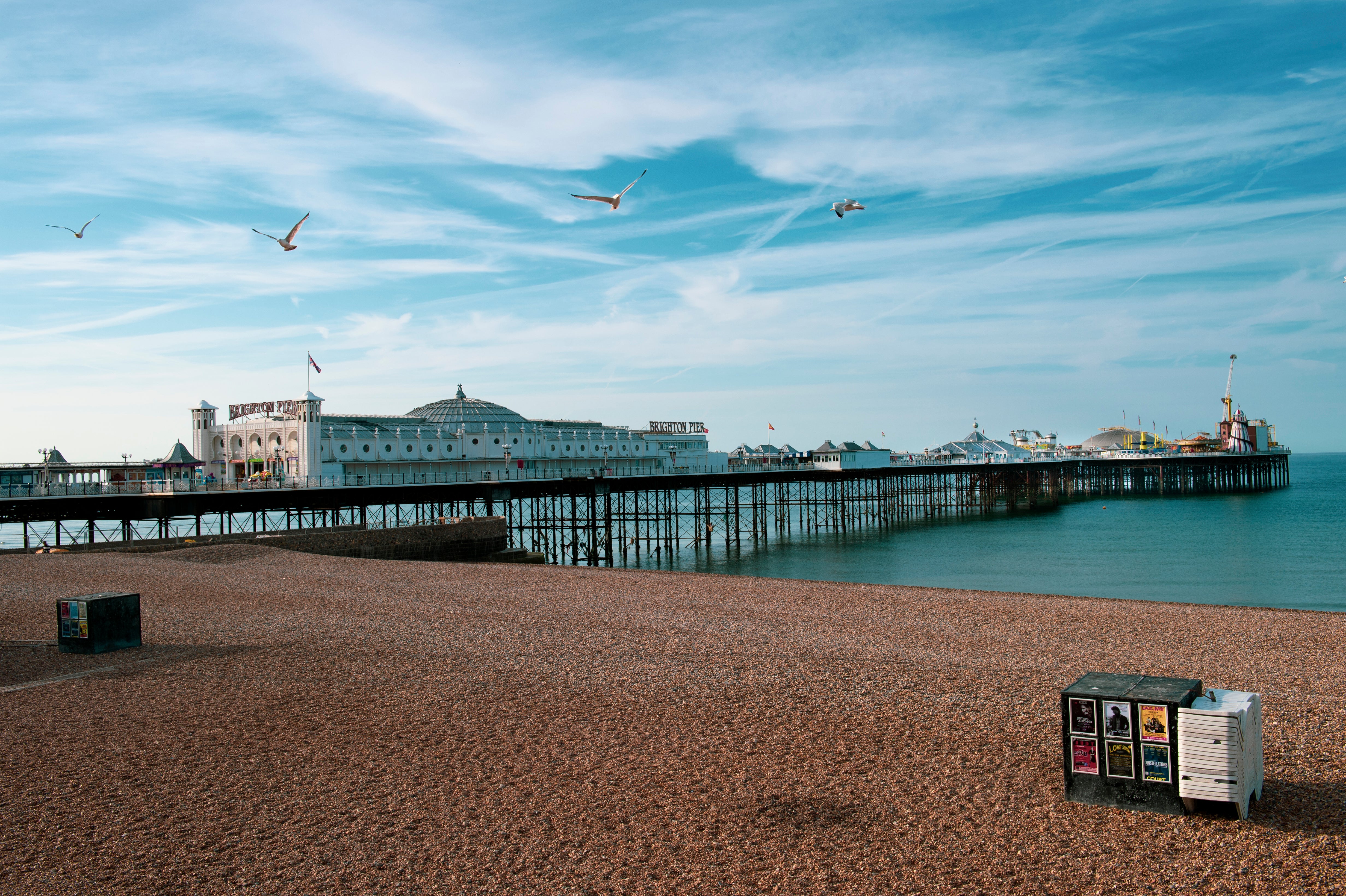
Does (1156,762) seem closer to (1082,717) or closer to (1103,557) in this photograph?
(1082,717)

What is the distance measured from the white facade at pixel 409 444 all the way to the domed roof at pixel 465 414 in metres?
0.08

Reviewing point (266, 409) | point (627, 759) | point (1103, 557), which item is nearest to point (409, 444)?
point (266, 409)

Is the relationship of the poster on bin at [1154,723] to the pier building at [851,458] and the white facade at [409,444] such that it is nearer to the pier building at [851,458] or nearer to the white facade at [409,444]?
the white facade at [409,444]

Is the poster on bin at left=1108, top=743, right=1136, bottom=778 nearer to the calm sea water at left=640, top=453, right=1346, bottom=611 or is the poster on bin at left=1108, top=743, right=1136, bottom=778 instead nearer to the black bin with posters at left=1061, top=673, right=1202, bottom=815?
the black bin with posters at left=1061, top=673, right=1202, bottom=815

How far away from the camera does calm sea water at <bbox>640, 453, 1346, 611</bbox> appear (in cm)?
2952

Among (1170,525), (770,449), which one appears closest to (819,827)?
(1170,525)

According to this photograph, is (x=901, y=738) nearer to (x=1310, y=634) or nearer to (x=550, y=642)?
(x=550, y=642)

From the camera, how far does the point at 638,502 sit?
202 ft

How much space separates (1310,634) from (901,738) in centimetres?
950

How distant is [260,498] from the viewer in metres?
34.9

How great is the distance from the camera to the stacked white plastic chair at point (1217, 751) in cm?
571

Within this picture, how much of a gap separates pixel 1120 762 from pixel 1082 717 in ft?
1.25

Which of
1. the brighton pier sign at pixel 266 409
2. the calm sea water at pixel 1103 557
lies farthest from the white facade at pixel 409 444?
the calm sea water at pixel 1103 557

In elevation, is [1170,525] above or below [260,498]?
below
